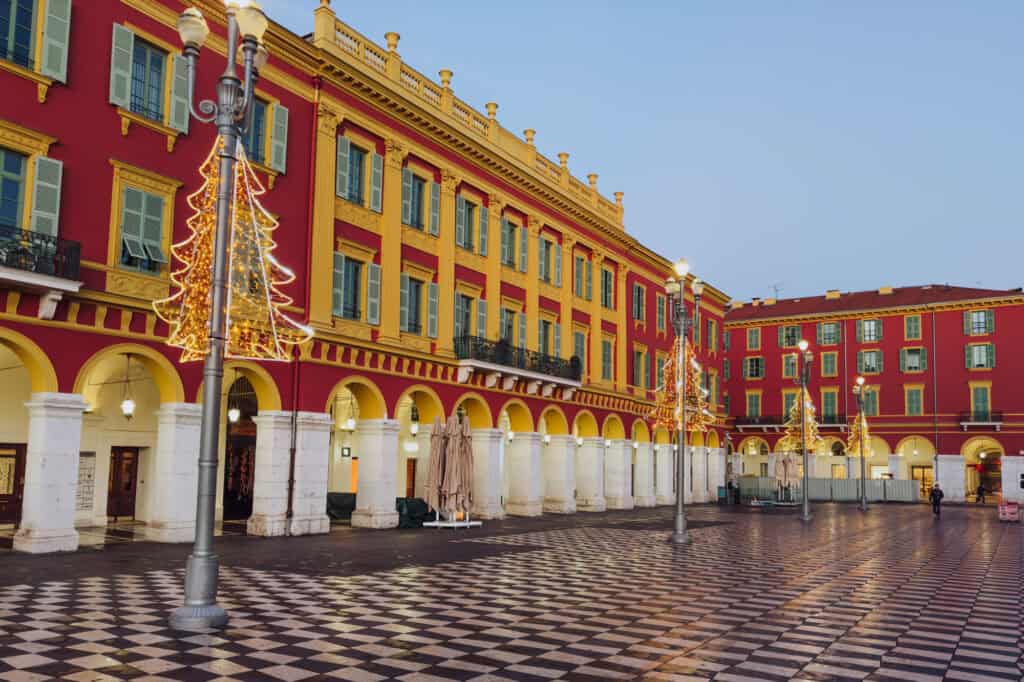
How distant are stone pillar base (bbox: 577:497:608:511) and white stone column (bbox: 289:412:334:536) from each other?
16028mm

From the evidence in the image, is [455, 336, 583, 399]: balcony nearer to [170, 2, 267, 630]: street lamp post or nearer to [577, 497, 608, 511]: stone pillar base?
[577, 497, 608, 511]: stone pillar base

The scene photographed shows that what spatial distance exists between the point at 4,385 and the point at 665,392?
1802 cm

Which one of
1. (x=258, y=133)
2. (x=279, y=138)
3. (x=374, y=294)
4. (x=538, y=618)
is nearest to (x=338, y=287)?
(x=374, y=294)

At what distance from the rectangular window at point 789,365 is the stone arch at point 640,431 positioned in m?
28.0

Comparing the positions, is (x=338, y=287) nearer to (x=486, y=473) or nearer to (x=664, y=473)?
(x=486, y=473)

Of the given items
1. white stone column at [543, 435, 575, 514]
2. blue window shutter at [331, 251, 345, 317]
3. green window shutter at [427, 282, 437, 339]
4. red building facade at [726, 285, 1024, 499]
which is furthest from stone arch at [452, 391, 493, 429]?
red building facade at [726, 285, 1024, 499]

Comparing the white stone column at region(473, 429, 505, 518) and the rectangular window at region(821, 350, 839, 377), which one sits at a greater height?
the rectangular window at region(821, 350, 839, 377)

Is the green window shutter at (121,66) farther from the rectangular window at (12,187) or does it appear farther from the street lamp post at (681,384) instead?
the street lamp post at (681,384)

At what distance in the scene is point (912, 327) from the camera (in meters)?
62.1

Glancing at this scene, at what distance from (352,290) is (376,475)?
17.7ft

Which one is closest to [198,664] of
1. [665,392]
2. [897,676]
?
[897,676]

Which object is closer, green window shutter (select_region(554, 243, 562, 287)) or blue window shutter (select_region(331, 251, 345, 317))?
blue window shutter (select_region(331, 251, 345, 317))

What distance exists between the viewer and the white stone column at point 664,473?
44469 millimetres

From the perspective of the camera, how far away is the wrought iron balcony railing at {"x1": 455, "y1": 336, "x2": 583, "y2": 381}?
1165 inches
